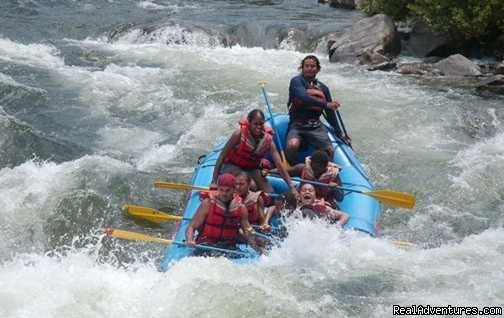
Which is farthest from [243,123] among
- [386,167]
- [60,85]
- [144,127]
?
[60,85]

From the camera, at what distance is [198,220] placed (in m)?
5.27

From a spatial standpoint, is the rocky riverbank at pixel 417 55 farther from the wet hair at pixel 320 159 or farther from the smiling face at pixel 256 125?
the smiling face at pixel 256 125

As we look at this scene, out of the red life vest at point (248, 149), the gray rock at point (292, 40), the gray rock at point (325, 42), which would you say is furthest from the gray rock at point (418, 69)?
the red life vest at point (248, 149)

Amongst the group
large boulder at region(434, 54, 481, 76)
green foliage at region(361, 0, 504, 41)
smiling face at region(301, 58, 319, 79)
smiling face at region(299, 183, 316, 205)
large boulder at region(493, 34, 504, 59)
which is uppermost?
green foliage at region(361, 0, 504, 41)

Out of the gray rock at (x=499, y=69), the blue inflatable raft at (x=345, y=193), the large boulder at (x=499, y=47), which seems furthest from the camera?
the large boulder at (x=499, y=47)

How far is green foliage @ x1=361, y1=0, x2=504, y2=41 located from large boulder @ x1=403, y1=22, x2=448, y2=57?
17.1 inches

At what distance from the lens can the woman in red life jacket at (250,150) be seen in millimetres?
5984

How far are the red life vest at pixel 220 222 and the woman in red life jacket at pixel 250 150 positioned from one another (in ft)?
2.63

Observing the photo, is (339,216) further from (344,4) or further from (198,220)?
(344,4)

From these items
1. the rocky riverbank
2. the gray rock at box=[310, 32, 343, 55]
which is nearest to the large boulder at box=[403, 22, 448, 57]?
the rocky riverbank

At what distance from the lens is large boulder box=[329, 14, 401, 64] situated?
13273 mm

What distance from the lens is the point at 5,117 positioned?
9367mm

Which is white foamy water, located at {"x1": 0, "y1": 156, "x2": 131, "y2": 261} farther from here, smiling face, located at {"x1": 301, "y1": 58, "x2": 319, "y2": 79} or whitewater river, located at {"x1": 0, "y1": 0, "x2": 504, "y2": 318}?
smiling face, located at {"x1": 301, "y1": 58, "x2": 319, "y2": 79}

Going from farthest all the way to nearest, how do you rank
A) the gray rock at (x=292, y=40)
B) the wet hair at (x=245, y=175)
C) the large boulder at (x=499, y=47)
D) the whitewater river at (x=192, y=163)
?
the gray rock at (x=292, y=40)
the large boulder at (x=499, y=47)
the wet hair at (x=245, y=175)
the whitewater river at (x=192, y=163)
